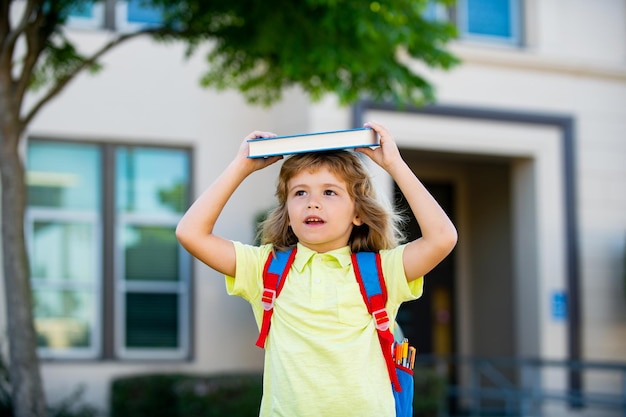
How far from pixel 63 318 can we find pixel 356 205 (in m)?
8.71

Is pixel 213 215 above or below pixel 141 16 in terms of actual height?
below

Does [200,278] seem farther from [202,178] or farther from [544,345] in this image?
[544,345]

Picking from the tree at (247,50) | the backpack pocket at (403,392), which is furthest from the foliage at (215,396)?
the backpack pocket at (403,392)

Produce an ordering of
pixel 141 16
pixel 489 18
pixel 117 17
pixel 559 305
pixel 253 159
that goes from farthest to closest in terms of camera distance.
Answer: pixel 489 18, pixel 559 305, pixel 141 16, pixel 117 17, pixel 253 159

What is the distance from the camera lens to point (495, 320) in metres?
14.4

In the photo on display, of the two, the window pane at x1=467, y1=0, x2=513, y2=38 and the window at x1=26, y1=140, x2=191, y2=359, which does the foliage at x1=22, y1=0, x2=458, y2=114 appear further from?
the window pane at x1=467, y1=0, x2=513, y2=38

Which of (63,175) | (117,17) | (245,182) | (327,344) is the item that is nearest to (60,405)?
(63,175)

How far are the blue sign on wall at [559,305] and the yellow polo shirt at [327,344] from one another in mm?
9628

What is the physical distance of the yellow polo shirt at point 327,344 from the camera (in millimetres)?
3139

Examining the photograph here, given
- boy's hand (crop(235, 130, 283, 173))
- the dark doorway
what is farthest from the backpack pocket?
the dark doorway

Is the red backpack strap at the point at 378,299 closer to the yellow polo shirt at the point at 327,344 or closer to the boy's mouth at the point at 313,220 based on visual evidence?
the yellow polo shirt at the point at 327,344

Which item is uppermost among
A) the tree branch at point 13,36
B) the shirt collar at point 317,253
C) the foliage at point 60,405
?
the tree branch at point 13,36

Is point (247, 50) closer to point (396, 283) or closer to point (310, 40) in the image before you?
point (310, 40)

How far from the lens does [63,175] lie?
37.8 ft
